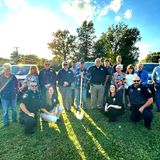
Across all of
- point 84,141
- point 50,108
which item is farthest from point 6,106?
point 84,141

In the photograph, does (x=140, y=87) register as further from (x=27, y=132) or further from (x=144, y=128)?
(x=27, y=132)

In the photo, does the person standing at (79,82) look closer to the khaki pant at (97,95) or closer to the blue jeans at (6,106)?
the khaki pant at (97,95)

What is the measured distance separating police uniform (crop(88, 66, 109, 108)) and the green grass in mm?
1745

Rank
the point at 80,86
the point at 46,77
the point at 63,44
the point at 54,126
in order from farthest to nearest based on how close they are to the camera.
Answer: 1. the point at 63,44
2. the point at 80,86
3. the point at 46,77
4. the point at 54,126

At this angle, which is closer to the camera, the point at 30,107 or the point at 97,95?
the point at 30,107

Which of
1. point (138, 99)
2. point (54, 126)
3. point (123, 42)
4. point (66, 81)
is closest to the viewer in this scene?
point (54, 126)

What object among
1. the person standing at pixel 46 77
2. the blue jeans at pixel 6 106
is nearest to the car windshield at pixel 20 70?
the person standing at pixel 46 77

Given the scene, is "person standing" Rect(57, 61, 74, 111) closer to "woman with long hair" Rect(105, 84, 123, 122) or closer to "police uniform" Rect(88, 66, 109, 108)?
"police uniform" Rect(88, 66, 109, 108)

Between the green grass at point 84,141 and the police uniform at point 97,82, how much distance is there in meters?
1.75

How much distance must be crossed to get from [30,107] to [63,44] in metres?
62.2

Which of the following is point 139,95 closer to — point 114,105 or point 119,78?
point 114,105

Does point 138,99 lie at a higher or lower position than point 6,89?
lower

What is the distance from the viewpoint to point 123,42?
157 ft

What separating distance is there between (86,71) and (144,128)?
357 cm
